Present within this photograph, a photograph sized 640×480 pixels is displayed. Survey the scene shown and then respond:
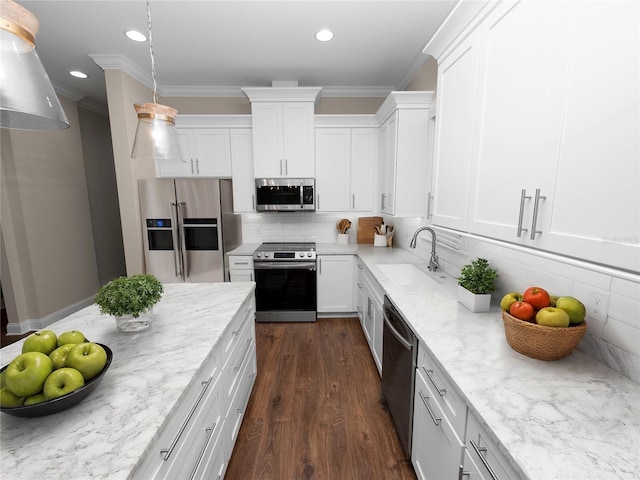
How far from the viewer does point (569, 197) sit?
0.84 metres

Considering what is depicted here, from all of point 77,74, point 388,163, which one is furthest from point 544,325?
point 77,74

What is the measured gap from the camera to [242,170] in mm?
3447

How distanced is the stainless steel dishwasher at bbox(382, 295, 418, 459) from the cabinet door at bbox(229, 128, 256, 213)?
90.9 inches

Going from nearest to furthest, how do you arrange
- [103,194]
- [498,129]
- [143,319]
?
[498,129] → [143,319] → [103,194]

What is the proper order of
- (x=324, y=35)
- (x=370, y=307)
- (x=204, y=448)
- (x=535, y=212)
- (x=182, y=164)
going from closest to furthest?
(x=535, y=212)
(x=204, y=448)
(x=324, y=35)
(x=370, y=307)
(x=182, y=164)

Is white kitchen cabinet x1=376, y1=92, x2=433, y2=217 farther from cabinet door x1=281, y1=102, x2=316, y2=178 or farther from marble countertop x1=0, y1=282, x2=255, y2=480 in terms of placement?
marble countertop x1=0, y1=282, x2=255, y2=480

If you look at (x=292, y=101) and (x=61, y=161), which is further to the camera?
(x=61, y=161)

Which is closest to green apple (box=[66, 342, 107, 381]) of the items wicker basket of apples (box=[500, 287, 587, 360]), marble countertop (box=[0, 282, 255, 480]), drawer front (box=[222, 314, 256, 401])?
marble countertop (box=[0, 282, 255, 480])

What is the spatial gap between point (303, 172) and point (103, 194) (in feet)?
11.3

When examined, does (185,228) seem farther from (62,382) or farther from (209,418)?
(62,382)

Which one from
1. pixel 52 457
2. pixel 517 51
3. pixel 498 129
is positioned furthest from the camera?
pixel 498 129

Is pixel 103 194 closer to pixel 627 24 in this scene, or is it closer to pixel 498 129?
pixel 498 129

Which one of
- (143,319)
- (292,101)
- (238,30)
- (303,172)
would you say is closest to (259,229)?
(303,172)

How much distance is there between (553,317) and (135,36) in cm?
353
